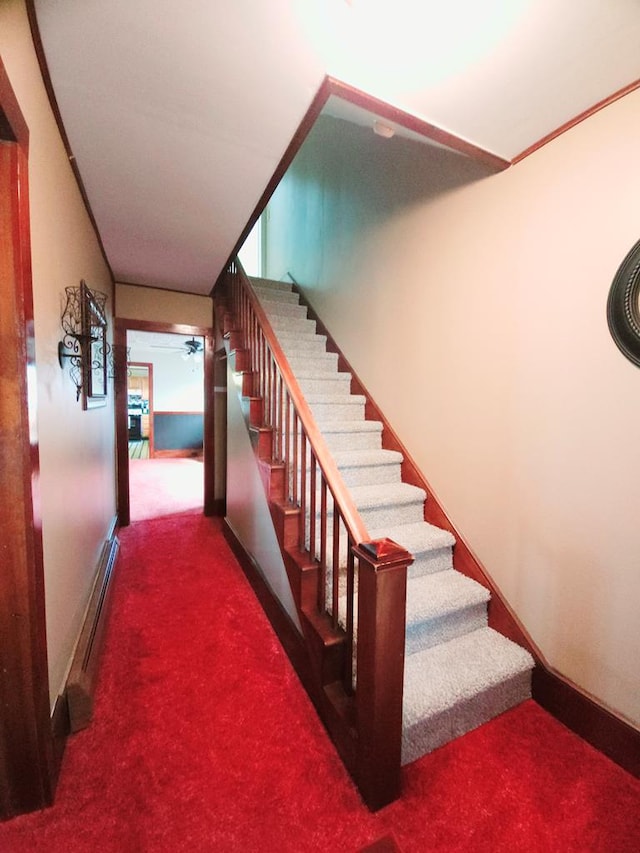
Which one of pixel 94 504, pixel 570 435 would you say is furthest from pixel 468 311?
pixel 94 504

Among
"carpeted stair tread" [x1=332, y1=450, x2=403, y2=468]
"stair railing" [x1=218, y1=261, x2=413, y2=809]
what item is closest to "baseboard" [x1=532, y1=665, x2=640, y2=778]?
"stair railing" [x1=218, y1=261, x2=413, y2=809]

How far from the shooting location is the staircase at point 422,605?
4.56ft

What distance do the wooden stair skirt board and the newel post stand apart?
109cm

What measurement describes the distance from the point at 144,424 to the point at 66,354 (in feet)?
31.8

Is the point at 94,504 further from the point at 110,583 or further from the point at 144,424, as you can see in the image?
the point at 144,424

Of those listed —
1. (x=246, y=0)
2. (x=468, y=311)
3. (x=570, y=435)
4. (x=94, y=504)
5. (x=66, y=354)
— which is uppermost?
(x=246, y=0)

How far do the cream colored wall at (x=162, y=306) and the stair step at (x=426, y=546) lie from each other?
9.48ft

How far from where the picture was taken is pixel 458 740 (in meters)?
1.42

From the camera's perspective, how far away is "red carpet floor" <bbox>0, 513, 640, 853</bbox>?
1.08 metres

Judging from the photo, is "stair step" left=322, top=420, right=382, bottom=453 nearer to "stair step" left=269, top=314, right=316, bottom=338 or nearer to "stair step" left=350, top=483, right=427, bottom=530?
"stair step" left=350, top=483, right=427, bottom=530

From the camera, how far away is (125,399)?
11.3 ft

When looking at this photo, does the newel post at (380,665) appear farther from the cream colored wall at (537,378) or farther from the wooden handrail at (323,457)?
the cream colored wall at (537,378)

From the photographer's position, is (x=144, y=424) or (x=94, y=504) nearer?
(x=94, y=504)

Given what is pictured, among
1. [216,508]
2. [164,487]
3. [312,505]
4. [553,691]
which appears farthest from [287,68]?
[164,487]
